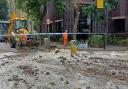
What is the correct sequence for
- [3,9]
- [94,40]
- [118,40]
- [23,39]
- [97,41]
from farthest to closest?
1. [3,9]
2. [118,40]
3. [23,39]
4. [94,40]
5. [97,41]

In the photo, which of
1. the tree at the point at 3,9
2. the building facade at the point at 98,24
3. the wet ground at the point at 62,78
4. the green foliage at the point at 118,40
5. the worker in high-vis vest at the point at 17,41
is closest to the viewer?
the wet ground at the point at 62,78

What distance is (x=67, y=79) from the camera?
625 inches

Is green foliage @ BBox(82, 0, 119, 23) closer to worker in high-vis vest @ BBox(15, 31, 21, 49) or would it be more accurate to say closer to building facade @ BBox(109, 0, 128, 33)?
building facade @ BBox(109, 0, 128, 33)

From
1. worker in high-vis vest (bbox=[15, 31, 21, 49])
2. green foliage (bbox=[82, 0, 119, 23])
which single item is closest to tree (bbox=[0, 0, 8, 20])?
green foliage (bbox=[82, 0, 119, 23])

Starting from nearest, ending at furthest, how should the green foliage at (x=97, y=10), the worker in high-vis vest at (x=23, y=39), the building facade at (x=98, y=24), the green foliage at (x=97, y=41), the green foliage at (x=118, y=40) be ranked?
the green foliage at (x=97, y=41), the worker in high-vis vest at (x=23, y=39), the green foliage at (x=118, y=40), the green foliage at (x=97, y=10), the building facade at (x=98, y=24)

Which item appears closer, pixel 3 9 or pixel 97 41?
pixel 97 41

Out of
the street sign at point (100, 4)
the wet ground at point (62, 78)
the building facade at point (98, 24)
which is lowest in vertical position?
the wet ground at point (62, 78)

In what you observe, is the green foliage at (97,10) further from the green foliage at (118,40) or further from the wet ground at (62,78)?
the wet ground at (62,78)

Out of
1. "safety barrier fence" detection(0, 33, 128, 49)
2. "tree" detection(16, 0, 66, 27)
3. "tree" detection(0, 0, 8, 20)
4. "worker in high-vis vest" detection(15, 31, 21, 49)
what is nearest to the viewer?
"safety barrier fence" detection(0, 33, 128, 49)

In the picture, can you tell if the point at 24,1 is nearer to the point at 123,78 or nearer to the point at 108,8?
the point at 108,8

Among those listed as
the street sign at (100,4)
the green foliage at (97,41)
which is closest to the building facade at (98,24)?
the green foliage at (97,41)

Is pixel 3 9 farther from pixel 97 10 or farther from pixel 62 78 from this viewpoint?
pixel 62 78

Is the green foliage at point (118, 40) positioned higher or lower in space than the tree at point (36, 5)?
lower

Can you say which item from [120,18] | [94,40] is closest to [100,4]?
[94,40]
